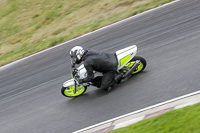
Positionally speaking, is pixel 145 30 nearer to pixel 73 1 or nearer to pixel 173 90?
pixel 173 90

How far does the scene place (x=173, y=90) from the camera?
22.3 feet

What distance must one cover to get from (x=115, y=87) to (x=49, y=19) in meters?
13.2

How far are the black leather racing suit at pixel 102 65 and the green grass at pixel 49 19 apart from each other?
7.66 metres

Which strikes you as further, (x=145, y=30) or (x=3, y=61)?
(x=3, y=61)

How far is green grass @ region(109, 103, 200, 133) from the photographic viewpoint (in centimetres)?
454

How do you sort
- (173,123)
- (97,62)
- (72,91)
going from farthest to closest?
(72,91), (97,62), (173,123)

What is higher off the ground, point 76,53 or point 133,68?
point 76,53

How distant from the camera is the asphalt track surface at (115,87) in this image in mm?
7094

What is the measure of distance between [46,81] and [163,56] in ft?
14.7

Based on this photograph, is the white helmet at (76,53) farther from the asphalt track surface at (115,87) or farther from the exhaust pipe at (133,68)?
the exhaust pipe at (133,68)

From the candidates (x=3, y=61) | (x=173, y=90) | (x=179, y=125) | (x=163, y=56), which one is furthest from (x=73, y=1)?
(x=179, y=125)

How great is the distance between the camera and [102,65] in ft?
25.0

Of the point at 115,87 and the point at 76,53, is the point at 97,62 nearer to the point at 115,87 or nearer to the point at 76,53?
the point at 76,53

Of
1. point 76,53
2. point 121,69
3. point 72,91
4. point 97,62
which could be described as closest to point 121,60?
point 121,69
